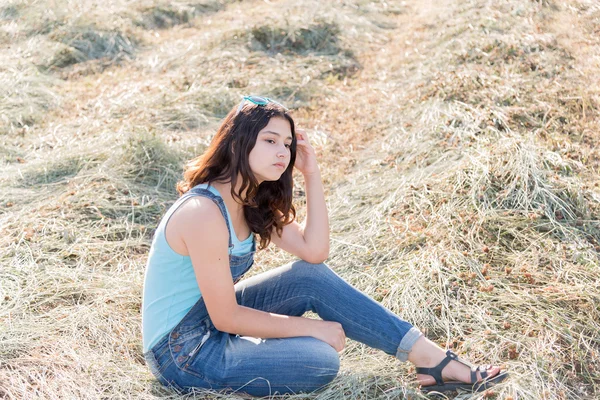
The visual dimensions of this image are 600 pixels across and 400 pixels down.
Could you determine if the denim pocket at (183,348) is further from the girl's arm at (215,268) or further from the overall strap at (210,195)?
the overall strap at (210,195)

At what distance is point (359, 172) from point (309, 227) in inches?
71.1

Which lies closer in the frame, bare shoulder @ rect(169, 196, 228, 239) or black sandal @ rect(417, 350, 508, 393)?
bare shoulder @ rect(169, 196, 228, 239)

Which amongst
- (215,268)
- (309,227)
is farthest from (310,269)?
(215,268)

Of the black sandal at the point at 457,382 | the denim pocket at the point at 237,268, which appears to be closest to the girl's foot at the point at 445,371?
the black sandal at the point at 457,382

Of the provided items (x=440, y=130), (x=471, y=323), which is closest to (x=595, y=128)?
(x=440, y=130)

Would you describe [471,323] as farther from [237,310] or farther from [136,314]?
[136,314]

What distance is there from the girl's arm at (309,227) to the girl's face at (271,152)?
0.24 meters

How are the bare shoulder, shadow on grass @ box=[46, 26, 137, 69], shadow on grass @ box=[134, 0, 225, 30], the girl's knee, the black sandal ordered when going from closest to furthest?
the bare shoulder → the black sandal → the girl's knee → shadow on grass @ box=[46, 26, 137, 69] → shadow on grass @ box=[134, 0, 225, 30]

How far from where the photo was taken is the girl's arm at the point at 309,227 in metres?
2.56

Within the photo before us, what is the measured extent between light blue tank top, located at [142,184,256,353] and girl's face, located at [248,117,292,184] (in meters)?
0.18

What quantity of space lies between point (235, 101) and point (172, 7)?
4.04 m

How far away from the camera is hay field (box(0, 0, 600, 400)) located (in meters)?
2.64

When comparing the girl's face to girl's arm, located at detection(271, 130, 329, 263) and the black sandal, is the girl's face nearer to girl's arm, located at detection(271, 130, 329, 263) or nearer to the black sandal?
girl's arm, located at detection(271, 130, 329, 263)

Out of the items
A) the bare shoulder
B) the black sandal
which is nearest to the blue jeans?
the black sandal
